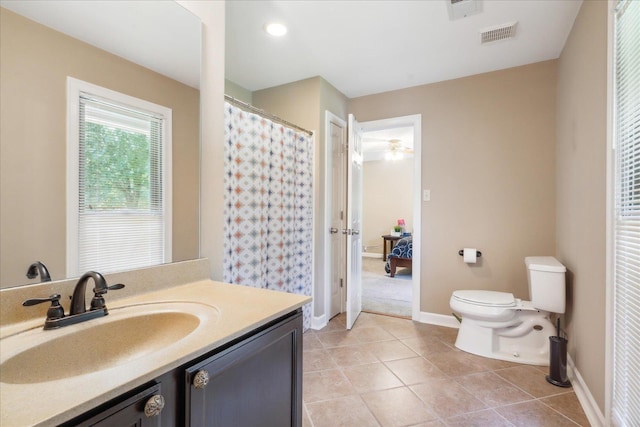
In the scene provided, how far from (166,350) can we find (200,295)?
0.45m

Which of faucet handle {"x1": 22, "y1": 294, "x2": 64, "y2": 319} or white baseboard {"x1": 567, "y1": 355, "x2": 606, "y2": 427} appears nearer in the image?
faucet handle {"x1": 22, "y1": 294, "x2": 64, "y2": 319}

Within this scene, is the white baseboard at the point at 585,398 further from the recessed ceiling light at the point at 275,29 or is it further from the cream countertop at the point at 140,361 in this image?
the recessed ceiling light at the point at 275,29

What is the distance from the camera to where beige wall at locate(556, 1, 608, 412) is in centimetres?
153

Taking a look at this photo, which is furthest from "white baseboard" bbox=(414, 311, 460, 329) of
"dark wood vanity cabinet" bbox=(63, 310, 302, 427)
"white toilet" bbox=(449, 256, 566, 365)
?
"dark wood vanity cabinet" bbox=(63, 310, 302, 427)

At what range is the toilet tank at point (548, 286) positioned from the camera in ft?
6.63

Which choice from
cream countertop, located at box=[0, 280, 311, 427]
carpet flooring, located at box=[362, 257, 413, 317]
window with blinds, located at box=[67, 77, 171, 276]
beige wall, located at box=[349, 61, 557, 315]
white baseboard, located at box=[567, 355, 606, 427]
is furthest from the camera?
carpet flooring, located at box=[362, 257, 413, 317]

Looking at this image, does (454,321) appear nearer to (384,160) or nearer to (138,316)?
(138,316)

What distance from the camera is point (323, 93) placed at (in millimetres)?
2883

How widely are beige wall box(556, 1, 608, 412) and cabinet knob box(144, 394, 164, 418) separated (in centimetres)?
197

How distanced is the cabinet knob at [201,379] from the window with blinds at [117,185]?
610 millimetres

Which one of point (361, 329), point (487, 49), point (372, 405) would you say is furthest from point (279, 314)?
point (487, 49)

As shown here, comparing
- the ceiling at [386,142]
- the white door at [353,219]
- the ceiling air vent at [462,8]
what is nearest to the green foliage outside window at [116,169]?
the white door at [353,219]

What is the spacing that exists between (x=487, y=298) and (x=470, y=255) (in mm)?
505

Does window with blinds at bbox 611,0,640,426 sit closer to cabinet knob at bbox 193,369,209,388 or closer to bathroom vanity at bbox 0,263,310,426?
bathroom vanity at bbox 0,263,310,426
